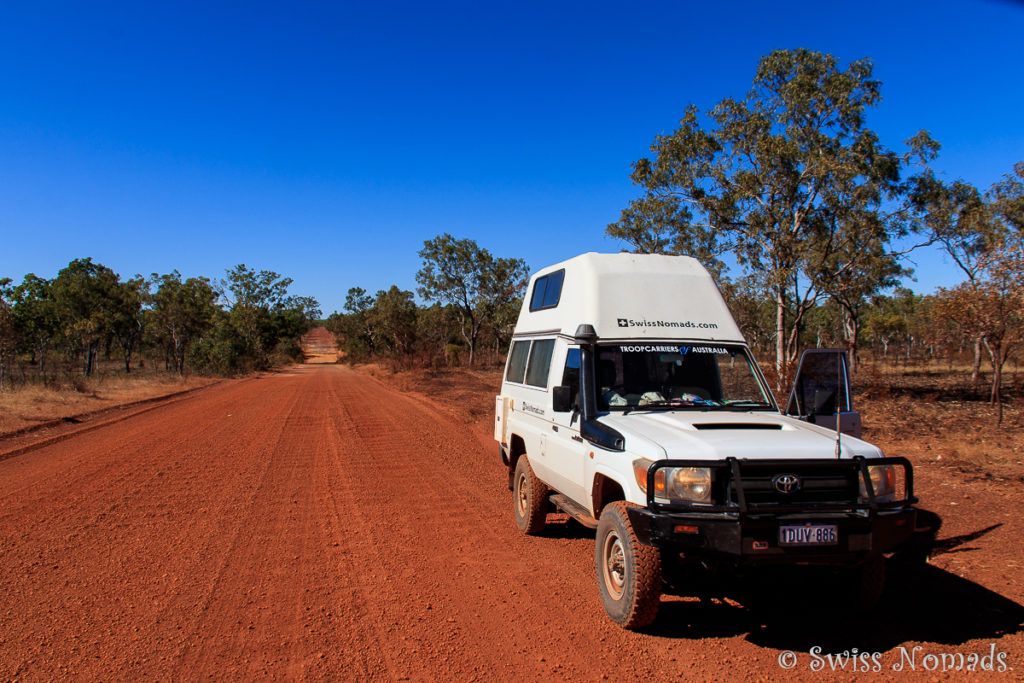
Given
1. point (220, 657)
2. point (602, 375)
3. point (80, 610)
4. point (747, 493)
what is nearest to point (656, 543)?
point (747, 493)

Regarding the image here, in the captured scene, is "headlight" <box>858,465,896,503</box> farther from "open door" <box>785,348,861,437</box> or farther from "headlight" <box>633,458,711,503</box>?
"headlight" <box>633,458,711,503</box>

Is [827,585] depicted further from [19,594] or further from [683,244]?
[683,244]

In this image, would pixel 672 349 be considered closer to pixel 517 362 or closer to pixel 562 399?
pixel 562 399

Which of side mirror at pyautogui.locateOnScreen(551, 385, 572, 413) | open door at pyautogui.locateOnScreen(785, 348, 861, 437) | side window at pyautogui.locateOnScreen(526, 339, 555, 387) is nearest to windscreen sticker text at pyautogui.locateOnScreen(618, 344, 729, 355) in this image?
open door at pyautogui.locateOnScreen(785, 348, 861, 437)

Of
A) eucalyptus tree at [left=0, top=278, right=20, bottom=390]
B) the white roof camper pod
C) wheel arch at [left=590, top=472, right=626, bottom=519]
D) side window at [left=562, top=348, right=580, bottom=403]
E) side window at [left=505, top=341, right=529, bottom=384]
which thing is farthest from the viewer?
eucalyptus tree at [left=0, top=278, right=20, bottom=390]

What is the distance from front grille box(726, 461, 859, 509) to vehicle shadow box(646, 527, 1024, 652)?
0.98m

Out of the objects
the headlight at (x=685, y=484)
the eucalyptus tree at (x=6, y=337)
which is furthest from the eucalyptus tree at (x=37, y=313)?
the headlight at (x=685, y=484)

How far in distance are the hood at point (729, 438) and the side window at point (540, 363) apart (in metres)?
1.42

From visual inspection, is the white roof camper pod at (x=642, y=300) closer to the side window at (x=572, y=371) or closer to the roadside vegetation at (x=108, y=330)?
the side window at (x=572, y=371)

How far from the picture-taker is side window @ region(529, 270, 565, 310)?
6462mm

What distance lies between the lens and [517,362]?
25.0ft

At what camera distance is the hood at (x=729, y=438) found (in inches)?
155

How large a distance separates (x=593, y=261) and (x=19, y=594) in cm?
544

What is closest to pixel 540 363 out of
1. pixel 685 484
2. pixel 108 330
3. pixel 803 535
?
pixel 685 484
